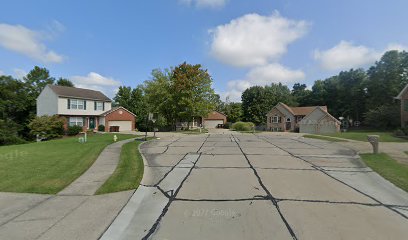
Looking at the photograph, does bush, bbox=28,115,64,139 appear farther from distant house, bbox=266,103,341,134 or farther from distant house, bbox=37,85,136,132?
distant house, bbox=266,103,341,134

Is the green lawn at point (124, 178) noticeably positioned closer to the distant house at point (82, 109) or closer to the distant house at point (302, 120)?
the distant house at point (82, 109)

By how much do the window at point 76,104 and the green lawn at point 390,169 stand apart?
36.0m

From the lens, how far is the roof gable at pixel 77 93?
35344 mm

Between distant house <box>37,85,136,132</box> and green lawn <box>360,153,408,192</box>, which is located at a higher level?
distant house <box>37,85,136,132</box>

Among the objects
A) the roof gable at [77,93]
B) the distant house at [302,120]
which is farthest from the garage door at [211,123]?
the roof gable at [77,93]

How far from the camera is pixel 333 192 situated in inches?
268

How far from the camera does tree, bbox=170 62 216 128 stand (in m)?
40.3

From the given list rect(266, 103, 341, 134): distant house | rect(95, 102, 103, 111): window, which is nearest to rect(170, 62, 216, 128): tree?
rect(95, 102, 103, 111): window

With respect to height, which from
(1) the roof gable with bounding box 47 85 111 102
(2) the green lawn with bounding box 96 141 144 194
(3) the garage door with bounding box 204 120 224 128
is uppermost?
(1) the roof gable with bounding box 47 85 111 102

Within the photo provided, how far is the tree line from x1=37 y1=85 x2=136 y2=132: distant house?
120 feet

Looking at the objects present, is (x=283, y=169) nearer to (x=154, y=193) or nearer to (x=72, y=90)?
(x=154, y=193)

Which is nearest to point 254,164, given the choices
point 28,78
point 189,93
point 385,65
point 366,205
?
point 366,205

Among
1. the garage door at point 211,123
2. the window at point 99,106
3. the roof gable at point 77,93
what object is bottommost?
the garage door at point 211,123

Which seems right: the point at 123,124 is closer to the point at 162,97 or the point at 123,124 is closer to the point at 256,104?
the point at 162,97
